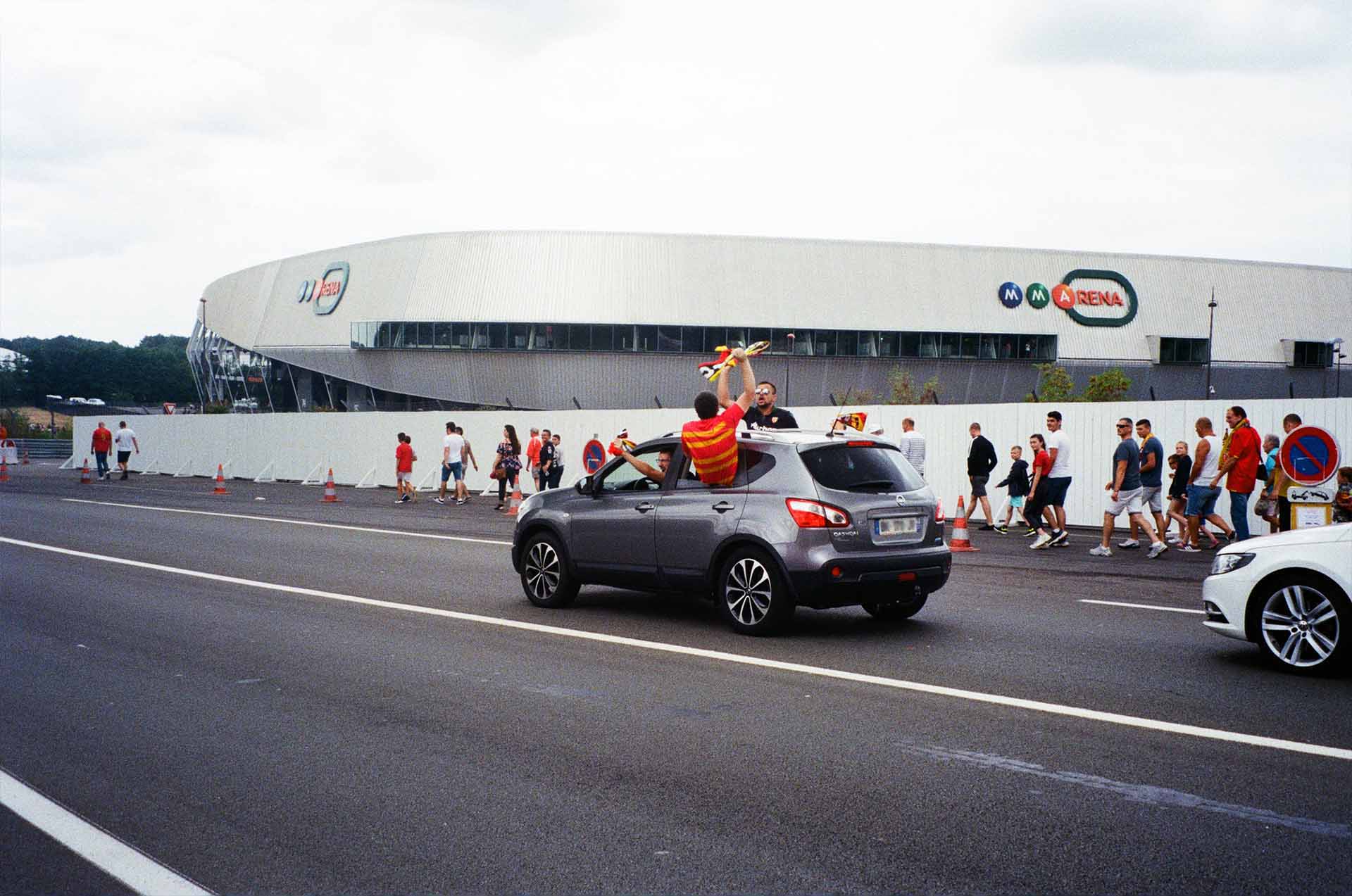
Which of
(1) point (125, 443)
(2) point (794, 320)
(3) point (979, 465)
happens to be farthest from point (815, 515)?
(2) point (794, 320)

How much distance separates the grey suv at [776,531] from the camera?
27.5 ft

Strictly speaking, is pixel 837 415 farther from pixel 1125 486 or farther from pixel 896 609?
pixel 896 609

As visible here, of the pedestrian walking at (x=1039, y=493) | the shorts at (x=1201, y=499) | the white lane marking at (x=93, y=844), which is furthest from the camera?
the pedestrian walking at (x=1039, y=493)

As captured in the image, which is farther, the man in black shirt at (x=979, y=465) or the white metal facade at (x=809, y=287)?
the white metal facade at (x=809, y=287)

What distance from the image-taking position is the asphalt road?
4.07m

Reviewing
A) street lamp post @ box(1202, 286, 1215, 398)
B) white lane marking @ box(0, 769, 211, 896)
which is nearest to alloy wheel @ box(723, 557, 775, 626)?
white lane marking @ box(0, 769, 211, 896)

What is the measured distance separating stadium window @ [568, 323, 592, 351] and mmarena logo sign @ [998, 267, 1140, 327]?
846 inches

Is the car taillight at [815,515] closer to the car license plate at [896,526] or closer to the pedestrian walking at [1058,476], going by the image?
the car license plate at [896,526]

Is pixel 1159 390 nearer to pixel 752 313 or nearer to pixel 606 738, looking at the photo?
pixel 752 313

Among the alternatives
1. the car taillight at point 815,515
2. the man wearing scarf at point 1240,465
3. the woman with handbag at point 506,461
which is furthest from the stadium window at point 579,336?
the car taillight at point 815,515

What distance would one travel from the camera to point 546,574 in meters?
10.2

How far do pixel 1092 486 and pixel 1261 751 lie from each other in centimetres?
1559

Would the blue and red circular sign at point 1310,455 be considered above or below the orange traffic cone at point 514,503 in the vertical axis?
above

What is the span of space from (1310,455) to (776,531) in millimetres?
6106
